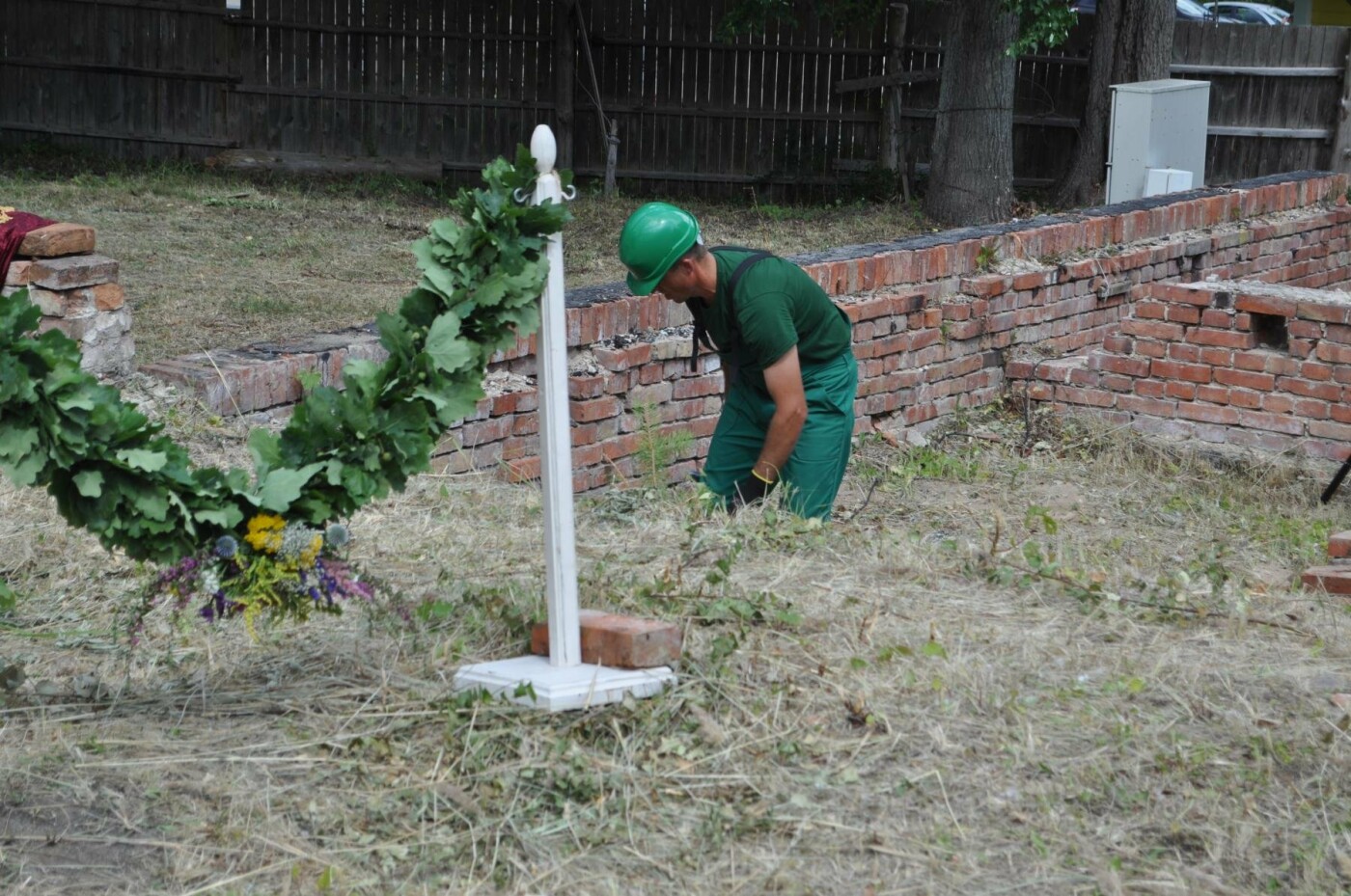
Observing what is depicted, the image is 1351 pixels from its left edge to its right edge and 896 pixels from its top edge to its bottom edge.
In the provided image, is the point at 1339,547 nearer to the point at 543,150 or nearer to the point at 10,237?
the point at 543,150

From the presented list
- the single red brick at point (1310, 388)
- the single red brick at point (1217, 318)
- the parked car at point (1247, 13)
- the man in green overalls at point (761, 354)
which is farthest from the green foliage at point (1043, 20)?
the parked car at point (1247, 13)

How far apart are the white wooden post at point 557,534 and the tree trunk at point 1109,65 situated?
10642 millimetres

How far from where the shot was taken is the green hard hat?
470 centimetres

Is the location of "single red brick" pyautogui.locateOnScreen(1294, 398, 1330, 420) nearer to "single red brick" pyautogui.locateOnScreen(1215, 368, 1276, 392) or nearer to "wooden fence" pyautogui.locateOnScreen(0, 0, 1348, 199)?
"single red brick" pyautogui.locateOnScreen(1215, 368, 1276, 392)

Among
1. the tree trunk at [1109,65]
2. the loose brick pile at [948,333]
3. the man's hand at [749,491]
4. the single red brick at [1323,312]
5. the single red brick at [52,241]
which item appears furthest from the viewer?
the tree trunk at [1109,65]

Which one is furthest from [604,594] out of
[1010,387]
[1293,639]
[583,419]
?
[1010,387]

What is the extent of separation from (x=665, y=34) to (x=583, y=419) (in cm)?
893

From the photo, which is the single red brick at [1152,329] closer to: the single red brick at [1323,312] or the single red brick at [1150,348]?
the single red brick at [1150,348]

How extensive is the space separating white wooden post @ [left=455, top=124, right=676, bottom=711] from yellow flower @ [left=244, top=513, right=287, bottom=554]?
0.52 meters

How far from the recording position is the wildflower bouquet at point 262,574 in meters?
3.13

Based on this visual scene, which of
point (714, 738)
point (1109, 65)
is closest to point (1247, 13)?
point (1109, 65)

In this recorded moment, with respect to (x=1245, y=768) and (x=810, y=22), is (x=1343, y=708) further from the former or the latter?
(x=810, y=22)

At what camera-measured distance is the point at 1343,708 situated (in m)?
3.43

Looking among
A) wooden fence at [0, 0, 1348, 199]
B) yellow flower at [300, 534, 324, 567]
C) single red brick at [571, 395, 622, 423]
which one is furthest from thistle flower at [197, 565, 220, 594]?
wooden fence at [0, 0, 1348, 199]
